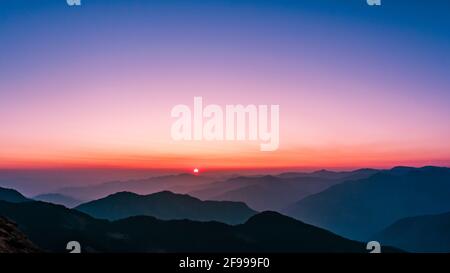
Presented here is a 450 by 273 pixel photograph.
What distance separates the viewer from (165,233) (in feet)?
510

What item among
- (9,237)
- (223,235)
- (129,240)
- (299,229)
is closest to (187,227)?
(223,235)

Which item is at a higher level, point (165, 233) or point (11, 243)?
point (11, 243)

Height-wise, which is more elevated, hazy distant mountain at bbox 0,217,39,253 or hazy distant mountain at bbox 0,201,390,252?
hazy distant mountain at bbox 0,217,39,253

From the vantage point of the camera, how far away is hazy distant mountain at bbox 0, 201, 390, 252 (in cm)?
12212

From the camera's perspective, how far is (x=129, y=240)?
145 meters

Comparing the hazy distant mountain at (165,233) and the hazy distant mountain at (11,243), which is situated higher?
the hazy distant mountain at (11,243)

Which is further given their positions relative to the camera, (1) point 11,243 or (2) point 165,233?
(2) point 165,233

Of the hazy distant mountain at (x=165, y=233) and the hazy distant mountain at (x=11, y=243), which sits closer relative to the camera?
the hazy distant mountain at (x=11, y=243)

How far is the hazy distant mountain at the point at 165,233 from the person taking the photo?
122125mm

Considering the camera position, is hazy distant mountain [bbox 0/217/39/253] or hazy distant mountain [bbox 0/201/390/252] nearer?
hazy distant mountain [bbox 0/217/39/253]
